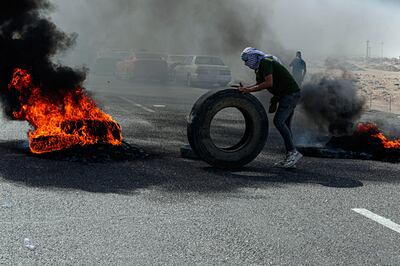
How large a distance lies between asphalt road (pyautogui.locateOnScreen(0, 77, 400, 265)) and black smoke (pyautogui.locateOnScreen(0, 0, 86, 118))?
1.09 m

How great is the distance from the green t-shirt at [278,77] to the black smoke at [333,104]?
2.57 meters

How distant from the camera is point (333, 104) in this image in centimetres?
1147

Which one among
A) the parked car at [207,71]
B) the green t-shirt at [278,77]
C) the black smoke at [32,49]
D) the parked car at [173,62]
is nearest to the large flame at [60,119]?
the black smoke at [32,49]

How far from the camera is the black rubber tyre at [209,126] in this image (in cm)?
855

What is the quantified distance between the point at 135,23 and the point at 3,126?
534 inches

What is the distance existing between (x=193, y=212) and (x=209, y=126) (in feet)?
9.21

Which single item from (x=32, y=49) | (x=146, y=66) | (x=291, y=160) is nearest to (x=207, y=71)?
(x=146, y=66)

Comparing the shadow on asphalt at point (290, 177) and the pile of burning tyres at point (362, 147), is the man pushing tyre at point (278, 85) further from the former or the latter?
the pile of burning tyres at point (362, 147)

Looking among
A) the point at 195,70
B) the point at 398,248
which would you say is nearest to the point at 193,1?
the point at 195,70

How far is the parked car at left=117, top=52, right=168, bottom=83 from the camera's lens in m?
31.5

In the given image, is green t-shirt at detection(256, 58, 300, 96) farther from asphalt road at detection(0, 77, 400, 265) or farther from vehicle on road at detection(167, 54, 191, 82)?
vehicle on road at detection(167, 54, 191, 82)

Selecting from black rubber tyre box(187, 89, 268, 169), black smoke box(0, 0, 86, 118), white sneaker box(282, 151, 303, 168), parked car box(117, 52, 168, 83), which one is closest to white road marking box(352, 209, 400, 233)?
white sneaker box(282, 151, 303, 168)

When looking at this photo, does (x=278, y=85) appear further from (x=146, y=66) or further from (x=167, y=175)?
(x=146, y=66)

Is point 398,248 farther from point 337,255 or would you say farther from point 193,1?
point 193,1
